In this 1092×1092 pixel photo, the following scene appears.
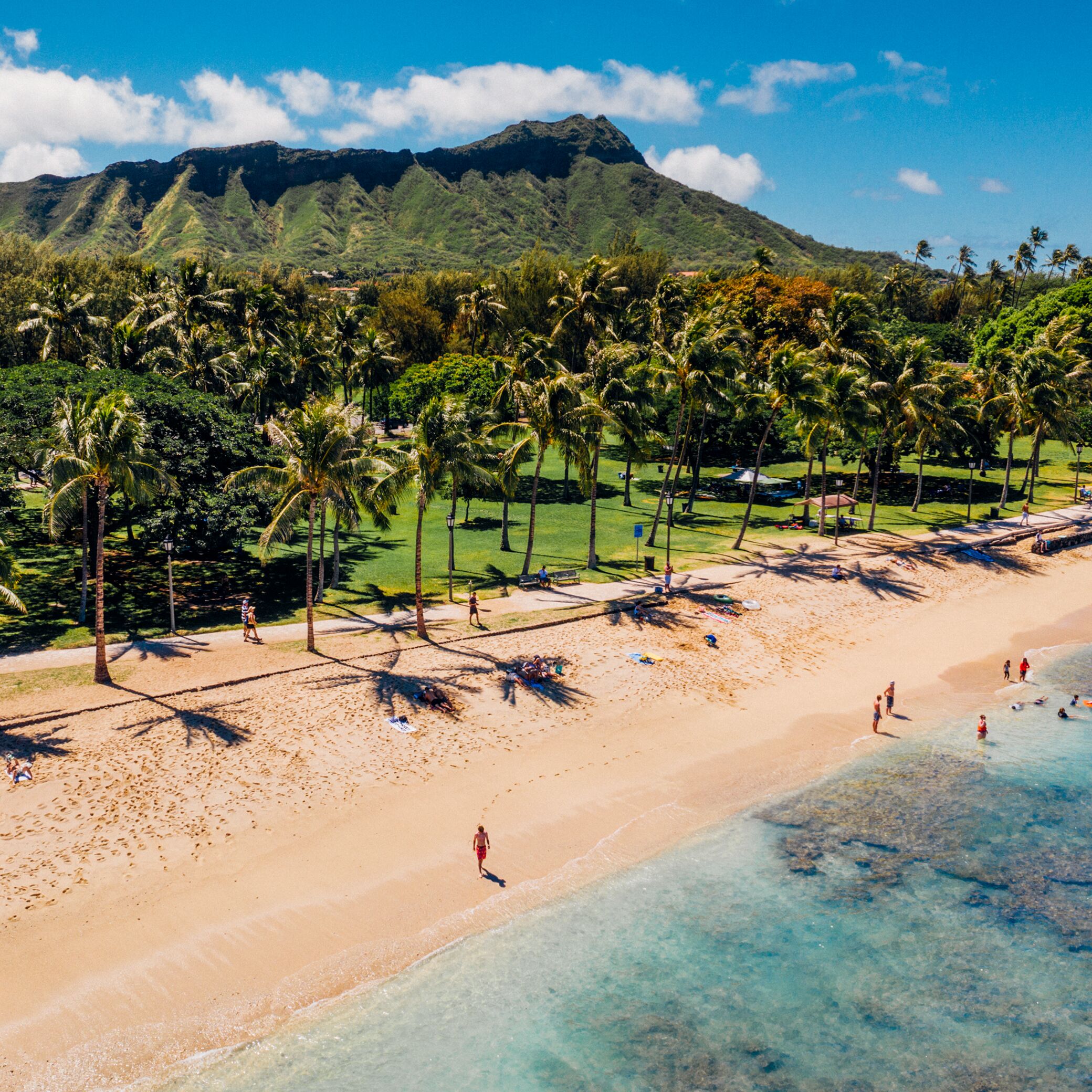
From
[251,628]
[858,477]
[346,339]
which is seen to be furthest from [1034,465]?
[251,628]

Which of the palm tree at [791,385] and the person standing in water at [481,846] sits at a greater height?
the palm tree at [791,385]

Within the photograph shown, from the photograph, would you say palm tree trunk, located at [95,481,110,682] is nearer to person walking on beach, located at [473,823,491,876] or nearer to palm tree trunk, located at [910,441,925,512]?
person walking on beach, located at [473,823,491,876]

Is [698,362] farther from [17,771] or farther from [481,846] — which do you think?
[17,771]

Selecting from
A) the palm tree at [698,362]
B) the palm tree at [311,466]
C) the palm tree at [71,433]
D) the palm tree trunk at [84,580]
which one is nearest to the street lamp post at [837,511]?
→ the palm tree at [698,362]

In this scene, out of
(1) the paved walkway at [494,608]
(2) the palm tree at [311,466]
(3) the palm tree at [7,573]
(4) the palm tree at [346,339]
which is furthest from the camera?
(4) the palm tree at [346,339]

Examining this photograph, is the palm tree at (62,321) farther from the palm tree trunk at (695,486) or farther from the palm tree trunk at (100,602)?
the palm tree trunk at (695,486)

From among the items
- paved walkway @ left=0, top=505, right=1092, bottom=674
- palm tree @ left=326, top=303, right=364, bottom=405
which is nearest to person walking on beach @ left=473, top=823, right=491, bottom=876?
paved walkway @ left=0, top=505, right=1092, bottom=674
